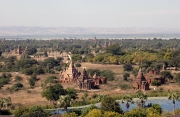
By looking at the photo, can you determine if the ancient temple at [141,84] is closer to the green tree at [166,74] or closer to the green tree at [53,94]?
the green tree at [166,74]

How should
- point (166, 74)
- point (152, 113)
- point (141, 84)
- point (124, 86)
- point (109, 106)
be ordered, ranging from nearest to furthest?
point (152, 113) < point (109, 106) < point (141, 84) < point (124, 86) < point (166, 74)

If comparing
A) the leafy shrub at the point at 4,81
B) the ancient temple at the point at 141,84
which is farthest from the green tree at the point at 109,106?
the leafy shrub at the point at 4,81

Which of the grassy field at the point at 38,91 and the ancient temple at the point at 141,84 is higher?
the ancient temple at the point at 141,84

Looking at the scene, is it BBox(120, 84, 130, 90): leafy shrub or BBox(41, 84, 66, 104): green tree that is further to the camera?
BBox(120, 84, 130, 90): leafy shrub

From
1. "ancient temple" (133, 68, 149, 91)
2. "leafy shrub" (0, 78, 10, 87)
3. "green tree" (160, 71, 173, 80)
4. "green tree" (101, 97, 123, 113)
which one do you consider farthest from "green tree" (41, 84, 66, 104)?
"green tree" (160, 71, 173, 80)

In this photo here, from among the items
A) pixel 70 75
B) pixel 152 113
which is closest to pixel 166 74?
pixel 70 75

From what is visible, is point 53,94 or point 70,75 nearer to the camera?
point 53,94

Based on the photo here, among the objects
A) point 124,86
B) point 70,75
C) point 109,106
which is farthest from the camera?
point 70,75

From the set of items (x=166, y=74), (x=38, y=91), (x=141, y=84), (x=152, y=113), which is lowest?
(x=38, y=91)

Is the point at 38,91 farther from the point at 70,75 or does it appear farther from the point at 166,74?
the point at 166,74

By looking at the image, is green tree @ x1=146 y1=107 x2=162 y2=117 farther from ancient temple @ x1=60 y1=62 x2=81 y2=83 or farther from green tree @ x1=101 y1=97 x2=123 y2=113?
ancient temple @ x1=60 y1=62 x2=81 y2=83

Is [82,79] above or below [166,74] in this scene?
below

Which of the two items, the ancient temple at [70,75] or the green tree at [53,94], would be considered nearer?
the green tree at [53,94]

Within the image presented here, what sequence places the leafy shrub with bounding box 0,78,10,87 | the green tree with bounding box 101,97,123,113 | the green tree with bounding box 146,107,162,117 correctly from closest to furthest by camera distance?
1. the green tree with bounding box 146,107,162,117
2. the green tree with bounding box 101,97,123,113
3. the leafy shrub with bounding box 0,78,10,87
